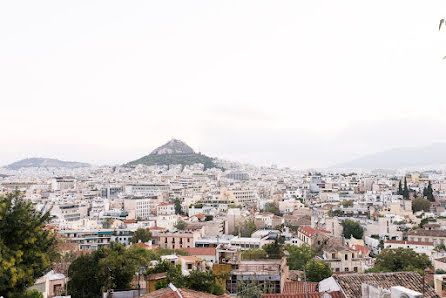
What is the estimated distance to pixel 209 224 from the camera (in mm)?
36312

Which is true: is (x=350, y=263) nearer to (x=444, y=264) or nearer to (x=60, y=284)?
(x=444, y=264)

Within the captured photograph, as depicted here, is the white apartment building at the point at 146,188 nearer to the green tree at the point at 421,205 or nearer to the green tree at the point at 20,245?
the green tree at the point at 421,205

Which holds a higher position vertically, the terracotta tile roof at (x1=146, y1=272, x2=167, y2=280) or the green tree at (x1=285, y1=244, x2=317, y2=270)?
the terracotta tile roof at (x1=146, y1=272, x2=167, y2=280)

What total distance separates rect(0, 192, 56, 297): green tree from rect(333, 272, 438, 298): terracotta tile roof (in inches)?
259

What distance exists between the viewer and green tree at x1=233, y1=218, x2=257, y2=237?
120 ft

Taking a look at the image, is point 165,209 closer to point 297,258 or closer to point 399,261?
point 297,258

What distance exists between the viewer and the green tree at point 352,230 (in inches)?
1362

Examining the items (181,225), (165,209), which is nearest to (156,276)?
(181,225)

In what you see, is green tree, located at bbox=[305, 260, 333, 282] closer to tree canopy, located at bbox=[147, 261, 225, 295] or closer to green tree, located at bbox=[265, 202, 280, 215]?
tree canopy, located at bbox=[147, 261, 225, 295]

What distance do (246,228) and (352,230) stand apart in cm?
876

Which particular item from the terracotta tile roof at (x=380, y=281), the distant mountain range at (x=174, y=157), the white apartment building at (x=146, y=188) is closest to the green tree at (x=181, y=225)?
the terracotta tile roof at (x=380, y=281)

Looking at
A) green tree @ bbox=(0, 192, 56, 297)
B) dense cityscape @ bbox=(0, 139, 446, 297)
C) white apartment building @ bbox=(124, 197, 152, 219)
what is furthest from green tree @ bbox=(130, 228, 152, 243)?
green tree @ bbox=(0, 192, 56, 297)

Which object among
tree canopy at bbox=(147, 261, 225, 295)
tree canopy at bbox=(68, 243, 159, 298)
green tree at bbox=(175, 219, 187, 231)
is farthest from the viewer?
green tree at bbox=(175, 219, 187, 231)

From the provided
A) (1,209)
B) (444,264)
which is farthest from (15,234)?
(444,264)
